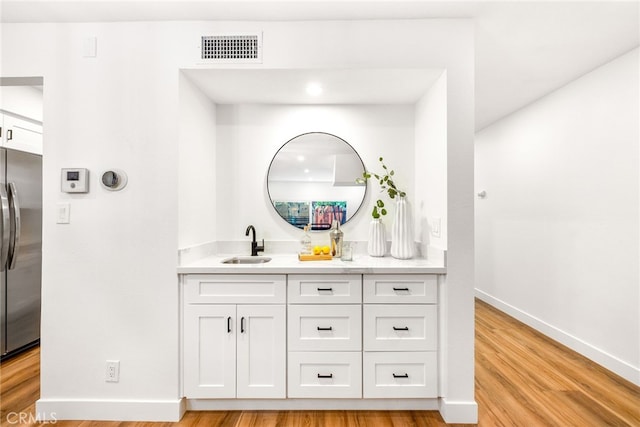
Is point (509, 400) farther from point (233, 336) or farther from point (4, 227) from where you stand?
point (4, 227)

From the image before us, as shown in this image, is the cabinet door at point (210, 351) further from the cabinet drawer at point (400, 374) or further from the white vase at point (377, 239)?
the white vase at point (377, 239)

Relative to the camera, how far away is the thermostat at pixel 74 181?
1.87 m

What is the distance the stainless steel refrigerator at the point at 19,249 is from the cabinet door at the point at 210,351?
1693mm

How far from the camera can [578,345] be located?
275 centimetres

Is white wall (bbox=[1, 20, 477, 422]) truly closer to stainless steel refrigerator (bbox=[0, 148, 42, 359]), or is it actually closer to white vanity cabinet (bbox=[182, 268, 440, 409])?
white vanity cabinet (bbox=[182, 268, 440, 409])

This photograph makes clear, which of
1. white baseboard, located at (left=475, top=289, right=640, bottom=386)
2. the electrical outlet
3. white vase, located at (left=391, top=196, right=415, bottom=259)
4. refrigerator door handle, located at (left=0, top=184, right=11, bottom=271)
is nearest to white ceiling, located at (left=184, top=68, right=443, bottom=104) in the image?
white vase, located at (left=391, top=196, right=415, bottom=259)

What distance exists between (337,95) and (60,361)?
2.51 metres

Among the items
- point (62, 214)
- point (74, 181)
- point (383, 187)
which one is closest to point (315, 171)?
point (383, 187)

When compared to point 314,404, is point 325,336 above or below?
above

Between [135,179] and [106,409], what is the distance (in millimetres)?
1401

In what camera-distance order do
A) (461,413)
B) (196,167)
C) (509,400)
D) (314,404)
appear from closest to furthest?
1. (461,413)
2. (314,404)
3. (509,400)
4. (196,167)

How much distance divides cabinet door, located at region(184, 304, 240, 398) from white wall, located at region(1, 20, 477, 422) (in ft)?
0.29

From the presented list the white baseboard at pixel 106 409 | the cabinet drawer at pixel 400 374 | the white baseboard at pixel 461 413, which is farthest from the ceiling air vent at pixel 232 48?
the white baseboard at pixel 461 413

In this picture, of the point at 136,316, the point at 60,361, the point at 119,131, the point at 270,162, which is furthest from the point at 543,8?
the point at 60,361
